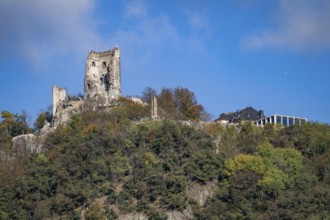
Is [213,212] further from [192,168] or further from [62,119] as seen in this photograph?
[62,119]

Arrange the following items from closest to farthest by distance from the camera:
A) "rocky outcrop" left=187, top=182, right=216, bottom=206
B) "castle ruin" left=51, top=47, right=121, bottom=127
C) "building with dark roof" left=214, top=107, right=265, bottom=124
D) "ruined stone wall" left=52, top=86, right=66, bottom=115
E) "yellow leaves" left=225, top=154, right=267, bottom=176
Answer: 1. "rocky outcrop" left=187, top=182, right=216, bottom=206
2. "yellow leaves" left=225, top=154, right=267, bottom=176
3. "castle ruin" left=51, top=47, right=121, bottom=127
4. "ruined stone wall" left=52, top=86, right=66, bottom=115
5. "building with dark roof" left=214, top=107, right=265, bottom=124

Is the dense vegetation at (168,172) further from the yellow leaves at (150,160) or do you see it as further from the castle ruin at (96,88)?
the castle ruin at (96,88)

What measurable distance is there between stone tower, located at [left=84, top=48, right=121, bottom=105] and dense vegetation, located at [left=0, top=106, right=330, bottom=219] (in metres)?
9.96

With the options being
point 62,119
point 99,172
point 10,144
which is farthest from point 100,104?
point 99,172

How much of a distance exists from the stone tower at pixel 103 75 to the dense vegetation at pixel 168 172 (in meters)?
9.96

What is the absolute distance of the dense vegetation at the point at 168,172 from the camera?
6241 centimetres

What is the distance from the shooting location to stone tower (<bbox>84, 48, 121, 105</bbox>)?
8212cm

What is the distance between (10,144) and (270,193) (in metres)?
24.7

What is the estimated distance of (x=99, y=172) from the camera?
65.5m

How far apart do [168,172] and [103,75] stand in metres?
20.8

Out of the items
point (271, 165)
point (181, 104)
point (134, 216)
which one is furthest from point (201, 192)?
point (181, 104)

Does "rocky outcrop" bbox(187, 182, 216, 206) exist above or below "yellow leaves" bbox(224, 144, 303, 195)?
below

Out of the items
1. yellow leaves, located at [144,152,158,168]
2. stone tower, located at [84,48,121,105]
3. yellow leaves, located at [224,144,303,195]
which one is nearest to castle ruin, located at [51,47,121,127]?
stone tower, located at [84,48,121,105]

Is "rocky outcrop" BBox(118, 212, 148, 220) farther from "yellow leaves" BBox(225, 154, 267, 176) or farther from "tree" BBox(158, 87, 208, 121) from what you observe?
"tree" BBox(158, 87, 208, 121)
